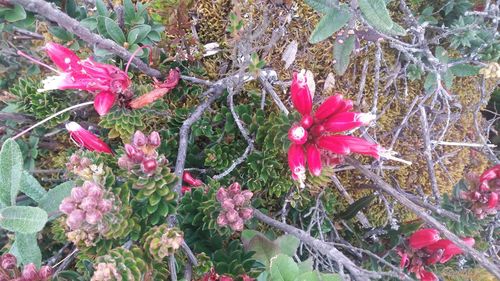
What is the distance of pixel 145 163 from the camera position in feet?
4.21

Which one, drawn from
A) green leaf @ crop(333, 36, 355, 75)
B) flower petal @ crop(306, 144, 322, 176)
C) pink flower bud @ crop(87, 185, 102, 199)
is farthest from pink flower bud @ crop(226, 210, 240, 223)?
green leaf @ crop(333, 36, 355, 75)

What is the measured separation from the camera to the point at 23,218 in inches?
50.5

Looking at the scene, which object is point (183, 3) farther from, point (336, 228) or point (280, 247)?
point (336, 228)

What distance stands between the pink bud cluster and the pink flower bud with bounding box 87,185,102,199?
4.8 inches

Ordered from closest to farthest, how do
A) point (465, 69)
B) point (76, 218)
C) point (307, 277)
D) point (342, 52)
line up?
point (76, 218) < point (307, 277) < point (342, 52) < point (465, 69)

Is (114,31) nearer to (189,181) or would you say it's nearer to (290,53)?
(189,181)

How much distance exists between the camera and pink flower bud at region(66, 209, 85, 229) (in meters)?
1.14

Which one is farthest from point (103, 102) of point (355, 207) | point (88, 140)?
point (355, 207)

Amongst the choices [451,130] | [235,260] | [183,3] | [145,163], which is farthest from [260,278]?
[451,130]

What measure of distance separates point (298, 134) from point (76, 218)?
69cm

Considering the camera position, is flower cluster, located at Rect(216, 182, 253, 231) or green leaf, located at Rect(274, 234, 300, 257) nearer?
flower cluster, located at Rect(216, 182, 253, 231)

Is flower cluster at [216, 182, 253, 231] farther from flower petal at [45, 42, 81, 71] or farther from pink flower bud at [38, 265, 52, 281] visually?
flower petal at [45, 42, 81, 71]

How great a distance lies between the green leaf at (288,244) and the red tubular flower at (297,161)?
9.6 inches

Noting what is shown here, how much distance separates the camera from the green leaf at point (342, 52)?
6.11 feet
